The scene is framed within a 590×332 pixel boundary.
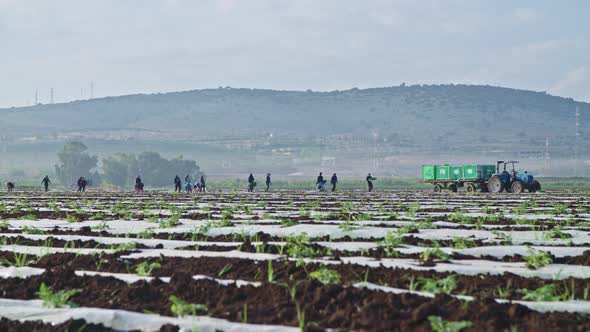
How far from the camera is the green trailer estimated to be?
→ 43.4 m

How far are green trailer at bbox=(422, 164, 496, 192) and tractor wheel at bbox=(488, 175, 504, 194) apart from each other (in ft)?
6.49

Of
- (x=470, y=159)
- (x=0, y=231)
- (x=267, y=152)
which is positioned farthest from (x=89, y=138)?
(x=0, y=231)

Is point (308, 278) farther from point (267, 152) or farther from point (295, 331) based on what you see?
point (267, 152)

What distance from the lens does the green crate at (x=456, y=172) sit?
4450 centimetres

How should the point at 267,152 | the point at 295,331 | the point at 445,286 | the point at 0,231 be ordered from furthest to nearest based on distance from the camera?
1. the point at 267,152
2. the point at 0,231
3. the point at 445,286
4. the point at 295,331

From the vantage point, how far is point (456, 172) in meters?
44.8

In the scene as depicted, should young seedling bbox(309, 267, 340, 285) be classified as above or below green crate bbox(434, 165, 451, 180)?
below

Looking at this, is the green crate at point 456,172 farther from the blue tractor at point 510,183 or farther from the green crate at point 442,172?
the blue tractor at point 510,183

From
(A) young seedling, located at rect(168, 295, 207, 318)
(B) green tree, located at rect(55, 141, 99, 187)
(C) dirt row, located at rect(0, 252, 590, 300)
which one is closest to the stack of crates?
(C) dirt row, located at rect(0, 252, 590, 300)

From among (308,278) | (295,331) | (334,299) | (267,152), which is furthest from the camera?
(267,152)

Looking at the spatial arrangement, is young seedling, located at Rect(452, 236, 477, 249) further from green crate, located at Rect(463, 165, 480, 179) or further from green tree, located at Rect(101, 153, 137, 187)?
green tree, located at Rect(101, 153, 137, 187)

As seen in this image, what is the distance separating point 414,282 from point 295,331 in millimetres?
2236

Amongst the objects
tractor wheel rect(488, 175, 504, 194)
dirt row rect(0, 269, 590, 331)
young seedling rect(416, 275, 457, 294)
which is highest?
tractor wheel rect(488, 175, 504, 194)

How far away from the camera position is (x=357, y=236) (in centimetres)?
1271
